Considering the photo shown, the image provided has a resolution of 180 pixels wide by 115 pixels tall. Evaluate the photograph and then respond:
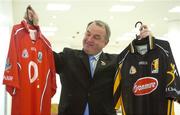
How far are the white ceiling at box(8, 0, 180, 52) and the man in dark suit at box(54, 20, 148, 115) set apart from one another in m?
6.92

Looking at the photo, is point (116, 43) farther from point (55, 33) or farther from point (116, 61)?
point (116, 61)

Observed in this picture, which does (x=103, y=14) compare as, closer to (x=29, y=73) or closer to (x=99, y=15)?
(x=99, y=15)

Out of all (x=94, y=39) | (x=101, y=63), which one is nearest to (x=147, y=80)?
(x=101, y=63)

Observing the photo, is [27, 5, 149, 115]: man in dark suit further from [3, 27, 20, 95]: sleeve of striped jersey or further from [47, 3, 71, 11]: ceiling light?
[47, 3, 71, 11]: ceiling light

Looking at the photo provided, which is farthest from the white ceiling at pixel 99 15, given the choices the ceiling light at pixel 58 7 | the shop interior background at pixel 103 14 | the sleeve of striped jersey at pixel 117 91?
the sleeve of striped jersey at pixel 117 91

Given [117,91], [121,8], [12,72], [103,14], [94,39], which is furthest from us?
[103,14]

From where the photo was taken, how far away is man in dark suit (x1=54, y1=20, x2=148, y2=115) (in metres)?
2.97

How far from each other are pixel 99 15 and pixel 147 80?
9157 mm

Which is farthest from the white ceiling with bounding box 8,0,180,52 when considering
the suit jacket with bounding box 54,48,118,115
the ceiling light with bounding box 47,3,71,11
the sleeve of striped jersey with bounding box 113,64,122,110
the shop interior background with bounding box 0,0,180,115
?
the sleeve of striped jersey with bounding box 113,64,122,110

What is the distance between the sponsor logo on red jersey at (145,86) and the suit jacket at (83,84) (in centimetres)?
31

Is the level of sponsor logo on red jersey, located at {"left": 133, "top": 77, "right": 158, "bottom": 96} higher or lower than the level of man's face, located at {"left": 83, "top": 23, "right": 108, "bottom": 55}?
lower

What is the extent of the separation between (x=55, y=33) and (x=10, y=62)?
42.5ft

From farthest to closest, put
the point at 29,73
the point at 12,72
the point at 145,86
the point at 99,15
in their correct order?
the point at 99,15
the point at 145,86
the point at 29,73
the point at 12,72

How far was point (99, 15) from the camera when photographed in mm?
11805
